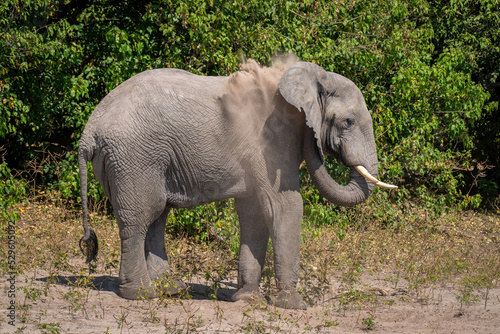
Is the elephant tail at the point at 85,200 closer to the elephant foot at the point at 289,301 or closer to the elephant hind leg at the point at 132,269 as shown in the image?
the elephant hind leg at the point at 132,269

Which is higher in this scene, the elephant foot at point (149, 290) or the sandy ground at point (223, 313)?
the elephant foot at point (149, 290)

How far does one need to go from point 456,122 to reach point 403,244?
2.90m

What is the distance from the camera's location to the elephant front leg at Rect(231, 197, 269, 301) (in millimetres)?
6113

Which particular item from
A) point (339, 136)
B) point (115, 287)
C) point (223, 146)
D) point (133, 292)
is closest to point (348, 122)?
point (339, 136)

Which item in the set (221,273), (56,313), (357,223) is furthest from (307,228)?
(56,313)

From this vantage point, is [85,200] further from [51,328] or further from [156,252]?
[51,328]

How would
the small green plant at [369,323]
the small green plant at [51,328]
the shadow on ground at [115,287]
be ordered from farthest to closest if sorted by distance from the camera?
the shadow on ground at [115,287]
the small green plant at [369,323]
the small green plant at [51,328]

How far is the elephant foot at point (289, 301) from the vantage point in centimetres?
571

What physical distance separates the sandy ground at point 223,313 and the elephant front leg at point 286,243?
0.51 ft

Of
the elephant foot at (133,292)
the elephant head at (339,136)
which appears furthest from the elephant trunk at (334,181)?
the elephant foot at (133,292)

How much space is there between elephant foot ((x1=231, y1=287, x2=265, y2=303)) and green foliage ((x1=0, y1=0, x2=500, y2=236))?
2.34 meters

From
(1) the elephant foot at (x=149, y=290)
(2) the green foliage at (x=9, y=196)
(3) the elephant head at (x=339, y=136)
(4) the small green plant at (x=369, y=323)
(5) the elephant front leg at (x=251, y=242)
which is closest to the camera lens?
(4) the small green plant at (x=369, y=323)

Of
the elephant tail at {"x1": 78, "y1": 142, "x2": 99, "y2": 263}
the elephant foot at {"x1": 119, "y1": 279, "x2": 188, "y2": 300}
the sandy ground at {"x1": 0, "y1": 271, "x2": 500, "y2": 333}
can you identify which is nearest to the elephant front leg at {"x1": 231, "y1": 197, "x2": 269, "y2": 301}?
the sandy ground at {"x1": 0, "y1": 271, "x2": 500, "y2": 333}

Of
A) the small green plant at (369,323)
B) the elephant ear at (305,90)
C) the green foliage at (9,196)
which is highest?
the elephant ear at (305,90)
